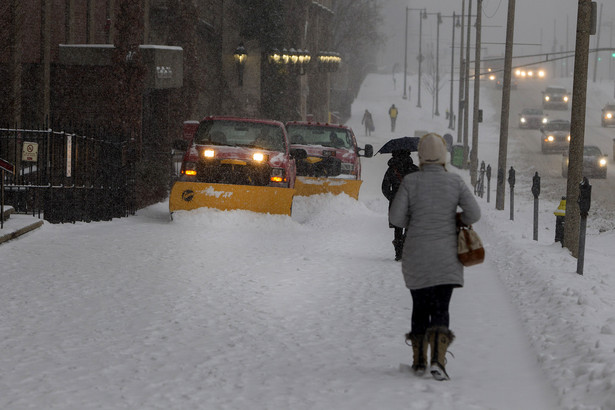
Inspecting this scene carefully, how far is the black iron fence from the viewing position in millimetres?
17203

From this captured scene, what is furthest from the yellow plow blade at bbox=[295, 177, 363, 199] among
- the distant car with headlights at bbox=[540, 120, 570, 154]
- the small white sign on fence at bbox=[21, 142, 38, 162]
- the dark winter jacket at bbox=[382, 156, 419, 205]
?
the distant car with headlights at bbox=[540, 120, 570, 154]

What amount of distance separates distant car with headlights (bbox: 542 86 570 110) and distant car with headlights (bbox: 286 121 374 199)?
64465 mm

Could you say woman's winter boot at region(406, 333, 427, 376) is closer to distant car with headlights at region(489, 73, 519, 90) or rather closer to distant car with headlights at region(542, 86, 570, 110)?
distant car with headlights at region(542, 86, 570, 110)

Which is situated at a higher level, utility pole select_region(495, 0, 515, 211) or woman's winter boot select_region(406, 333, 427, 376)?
utility pole select_region(495, 0, 515, 211)

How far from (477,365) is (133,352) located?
2.62 m

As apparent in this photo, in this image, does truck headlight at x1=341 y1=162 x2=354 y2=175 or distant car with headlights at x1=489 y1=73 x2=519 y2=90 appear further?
distant car with headlights at x1=489 y1=73 x2=519 y2=90

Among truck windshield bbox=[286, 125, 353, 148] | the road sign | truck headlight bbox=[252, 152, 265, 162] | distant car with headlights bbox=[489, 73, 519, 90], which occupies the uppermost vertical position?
distant car with headlights bbox=[489, 73, 519, 90]

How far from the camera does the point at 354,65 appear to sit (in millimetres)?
99062

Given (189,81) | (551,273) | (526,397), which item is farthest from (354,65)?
Result: (526,397)

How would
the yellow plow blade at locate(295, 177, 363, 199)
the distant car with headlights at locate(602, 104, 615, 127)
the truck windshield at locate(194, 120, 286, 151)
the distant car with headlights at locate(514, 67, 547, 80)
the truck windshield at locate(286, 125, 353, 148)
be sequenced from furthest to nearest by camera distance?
the distant car with headlights at locate(514, 67, 547, 80) < the distant car with headlights at locate(602, 104, 615, 127) < the truck windshield at locate(286, 125, 353, 148) < the yellow plow blade at locate(295, 177, 363, 199) < the truck windshield at locate(194, 120, 286, 151)

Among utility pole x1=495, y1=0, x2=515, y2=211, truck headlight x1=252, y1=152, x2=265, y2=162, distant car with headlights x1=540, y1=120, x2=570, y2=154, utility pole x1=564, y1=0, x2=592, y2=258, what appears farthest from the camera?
distant car with headlights x1=540, y1=120, x2=570, y2=154

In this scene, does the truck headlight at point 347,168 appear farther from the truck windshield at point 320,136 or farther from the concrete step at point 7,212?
the concrete step at point 7,212

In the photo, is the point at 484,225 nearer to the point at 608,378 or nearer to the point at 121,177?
the point at 121,177

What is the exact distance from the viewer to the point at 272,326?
30.1 feet
